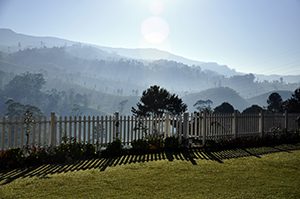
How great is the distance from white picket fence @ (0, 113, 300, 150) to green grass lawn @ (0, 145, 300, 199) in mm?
1795

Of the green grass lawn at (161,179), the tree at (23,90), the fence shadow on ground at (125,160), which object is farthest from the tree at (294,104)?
the tree at (23,90)

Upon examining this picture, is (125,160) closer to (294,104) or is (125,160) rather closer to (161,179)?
(161,179)

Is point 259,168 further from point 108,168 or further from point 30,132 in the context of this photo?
point 30,132

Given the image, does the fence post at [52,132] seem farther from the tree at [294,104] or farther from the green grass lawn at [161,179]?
the tree at [294,104]

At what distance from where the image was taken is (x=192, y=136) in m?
14.7

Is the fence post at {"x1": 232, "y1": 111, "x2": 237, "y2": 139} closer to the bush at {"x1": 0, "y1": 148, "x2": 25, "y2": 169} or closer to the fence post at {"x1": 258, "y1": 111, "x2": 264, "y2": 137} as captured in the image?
the fence post at {"x1": 258, "y1": 111, "x2": 264, "y2": 137}

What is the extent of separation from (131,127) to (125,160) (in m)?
2.86

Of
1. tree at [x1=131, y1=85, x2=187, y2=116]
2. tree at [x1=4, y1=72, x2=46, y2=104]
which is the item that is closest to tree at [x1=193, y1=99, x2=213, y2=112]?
tree at [x1=131, y1=85, x2=187, y2=116]

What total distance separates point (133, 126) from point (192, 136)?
9.69ft

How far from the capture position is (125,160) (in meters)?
10.8

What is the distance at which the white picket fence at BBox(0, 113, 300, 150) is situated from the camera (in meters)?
10.9

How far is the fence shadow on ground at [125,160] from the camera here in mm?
8423

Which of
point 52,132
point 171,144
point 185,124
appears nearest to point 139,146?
point 171,144

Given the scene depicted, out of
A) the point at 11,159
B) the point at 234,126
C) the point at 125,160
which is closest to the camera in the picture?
the point at 11,159
